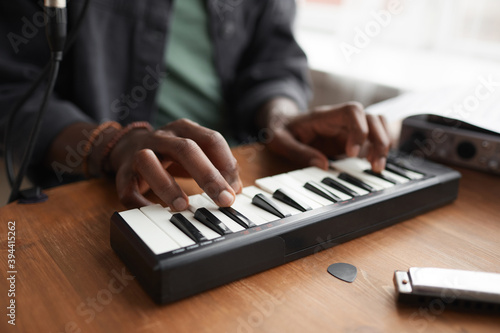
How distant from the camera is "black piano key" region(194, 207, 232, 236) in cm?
49

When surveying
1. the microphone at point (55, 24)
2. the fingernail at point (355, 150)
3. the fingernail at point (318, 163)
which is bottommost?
the fingernail at point (318, 163)

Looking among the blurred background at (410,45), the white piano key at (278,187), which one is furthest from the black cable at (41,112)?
the blurred background at (410,45)

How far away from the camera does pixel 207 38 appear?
4.06ft

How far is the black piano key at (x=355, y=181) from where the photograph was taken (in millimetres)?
637

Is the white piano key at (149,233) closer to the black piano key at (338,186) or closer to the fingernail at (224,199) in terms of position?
the fingernail at (224,199)

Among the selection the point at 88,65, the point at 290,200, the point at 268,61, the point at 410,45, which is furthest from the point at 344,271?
the point at 410,45

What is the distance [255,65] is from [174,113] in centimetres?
30

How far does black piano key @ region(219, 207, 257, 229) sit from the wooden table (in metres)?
0.06

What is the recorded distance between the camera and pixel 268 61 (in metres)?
1.31

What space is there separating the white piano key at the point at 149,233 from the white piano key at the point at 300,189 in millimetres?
218

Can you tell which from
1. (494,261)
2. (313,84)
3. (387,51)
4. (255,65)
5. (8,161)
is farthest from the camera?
(313,84)

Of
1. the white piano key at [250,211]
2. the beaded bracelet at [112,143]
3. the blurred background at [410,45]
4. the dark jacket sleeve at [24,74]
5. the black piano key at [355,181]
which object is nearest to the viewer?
the white piano key at [250,211]

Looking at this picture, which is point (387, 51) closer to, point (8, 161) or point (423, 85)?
point (423, 85)

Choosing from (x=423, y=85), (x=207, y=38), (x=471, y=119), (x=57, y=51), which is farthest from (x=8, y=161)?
(x=423, y=85)
